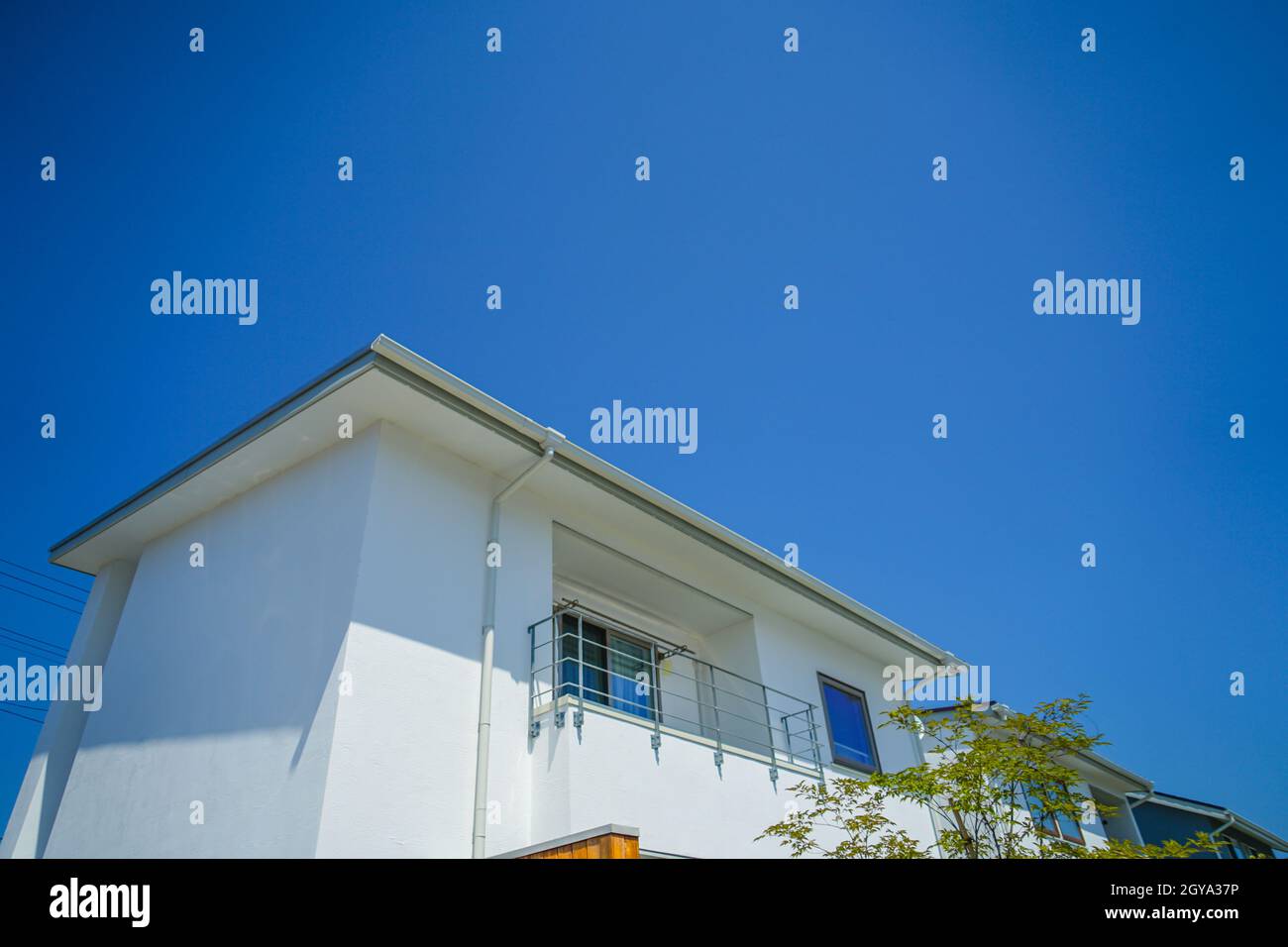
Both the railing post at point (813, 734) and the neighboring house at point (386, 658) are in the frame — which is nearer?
the neighboring house at point (386, 658)

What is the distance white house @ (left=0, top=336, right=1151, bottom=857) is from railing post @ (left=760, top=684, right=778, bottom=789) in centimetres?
6

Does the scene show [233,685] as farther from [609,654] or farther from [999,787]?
[999,787]

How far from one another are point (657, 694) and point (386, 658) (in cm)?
422

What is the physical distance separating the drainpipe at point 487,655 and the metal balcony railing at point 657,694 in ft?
1.71

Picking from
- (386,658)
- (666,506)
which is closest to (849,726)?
(666,506)

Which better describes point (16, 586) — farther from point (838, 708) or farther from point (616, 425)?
point (838, 708)

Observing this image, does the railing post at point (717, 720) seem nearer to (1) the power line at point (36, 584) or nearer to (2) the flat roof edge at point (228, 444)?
(2) the flat roof edge at point (228, 444)

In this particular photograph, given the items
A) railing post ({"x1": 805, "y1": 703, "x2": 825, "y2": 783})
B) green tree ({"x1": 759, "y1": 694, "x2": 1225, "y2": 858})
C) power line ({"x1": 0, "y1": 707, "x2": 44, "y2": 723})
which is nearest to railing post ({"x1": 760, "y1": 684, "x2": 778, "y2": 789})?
railing post ({"x1": 805, "y1": 703, "x2": 825, "y2": 783})

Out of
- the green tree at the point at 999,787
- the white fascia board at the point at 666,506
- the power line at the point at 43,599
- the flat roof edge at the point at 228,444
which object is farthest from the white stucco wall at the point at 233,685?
the green tree at the point at 999,787

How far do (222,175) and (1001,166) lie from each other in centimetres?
1017

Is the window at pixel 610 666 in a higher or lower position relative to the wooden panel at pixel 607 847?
higher

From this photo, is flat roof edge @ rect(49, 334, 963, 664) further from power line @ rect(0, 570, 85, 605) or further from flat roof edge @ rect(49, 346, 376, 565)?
power line @ rect(0, 570, 85, 605)

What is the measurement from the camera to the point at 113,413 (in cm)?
1286

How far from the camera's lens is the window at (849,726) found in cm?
1120
